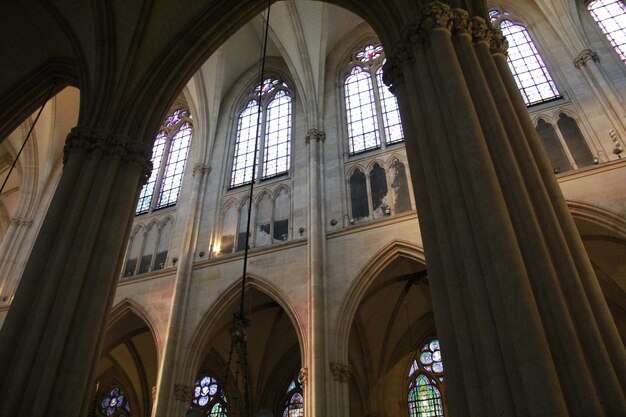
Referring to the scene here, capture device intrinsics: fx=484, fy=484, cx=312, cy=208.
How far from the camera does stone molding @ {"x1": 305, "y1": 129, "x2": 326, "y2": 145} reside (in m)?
13.7

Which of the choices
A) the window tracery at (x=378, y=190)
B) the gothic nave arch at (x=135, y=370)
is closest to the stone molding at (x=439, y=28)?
the window tracery at (x=378, y=190)

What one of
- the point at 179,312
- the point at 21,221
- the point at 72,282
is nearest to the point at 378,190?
the point at 179,312

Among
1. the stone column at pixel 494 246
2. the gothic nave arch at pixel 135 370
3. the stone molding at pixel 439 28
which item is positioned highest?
the stone molding at pixel 439 28

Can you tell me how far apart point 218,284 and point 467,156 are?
8.73 metres

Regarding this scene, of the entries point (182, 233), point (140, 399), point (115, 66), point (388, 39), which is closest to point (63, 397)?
point (115, 66)

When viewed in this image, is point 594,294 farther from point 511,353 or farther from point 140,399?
point 140,399

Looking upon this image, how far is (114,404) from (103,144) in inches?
468

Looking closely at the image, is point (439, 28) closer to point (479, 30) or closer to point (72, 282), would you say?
point (479, 30)

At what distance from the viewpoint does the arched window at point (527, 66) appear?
12.4 m

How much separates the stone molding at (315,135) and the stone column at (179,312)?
3.52m

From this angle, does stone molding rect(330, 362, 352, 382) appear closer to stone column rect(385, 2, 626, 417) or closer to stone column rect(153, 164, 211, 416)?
stone column rect(153, 164, 211, 416)

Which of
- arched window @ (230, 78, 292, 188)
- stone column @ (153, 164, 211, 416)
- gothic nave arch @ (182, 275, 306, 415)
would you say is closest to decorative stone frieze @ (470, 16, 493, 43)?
arched window @ (230, 78, 292, 188)

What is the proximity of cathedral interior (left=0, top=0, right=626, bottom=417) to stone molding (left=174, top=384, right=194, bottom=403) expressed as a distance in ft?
0.17

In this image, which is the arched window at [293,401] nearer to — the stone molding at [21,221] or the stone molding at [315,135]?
the stone molding at [315,135]
